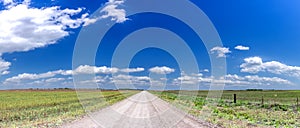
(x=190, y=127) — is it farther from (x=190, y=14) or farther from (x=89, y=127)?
(x=190, y=14)

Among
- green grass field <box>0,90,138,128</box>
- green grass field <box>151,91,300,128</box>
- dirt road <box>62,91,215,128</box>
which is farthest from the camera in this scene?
green grass field <box>0,90,138,128</box>

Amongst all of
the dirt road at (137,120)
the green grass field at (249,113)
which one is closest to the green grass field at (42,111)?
the dirt road at (137,120)

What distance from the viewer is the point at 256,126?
1908cm

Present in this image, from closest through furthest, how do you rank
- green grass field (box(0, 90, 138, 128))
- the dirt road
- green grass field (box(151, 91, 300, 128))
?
the dirt road < green grass field (box(151, 91, 300, 128)) < green grass field (box(0, 90, 138, 128))

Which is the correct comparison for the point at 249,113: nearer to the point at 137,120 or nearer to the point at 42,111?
the point at 137,120

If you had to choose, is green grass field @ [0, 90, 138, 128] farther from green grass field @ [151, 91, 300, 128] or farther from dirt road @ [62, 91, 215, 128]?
green grass field @ [151, 91, 300, 128]

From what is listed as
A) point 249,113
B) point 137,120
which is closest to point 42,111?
point 137,120

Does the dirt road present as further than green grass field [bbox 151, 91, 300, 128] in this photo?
No

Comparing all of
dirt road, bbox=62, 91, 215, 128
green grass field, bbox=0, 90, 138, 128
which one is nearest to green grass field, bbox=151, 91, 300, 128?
dirt road, bbox=62, 91, 215, 128

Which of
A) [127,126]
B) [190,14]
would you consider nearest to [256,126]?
[127,126]

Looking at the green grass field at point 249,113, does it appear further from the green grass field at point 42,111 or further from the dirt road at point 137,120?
the green grass field at point 42,111

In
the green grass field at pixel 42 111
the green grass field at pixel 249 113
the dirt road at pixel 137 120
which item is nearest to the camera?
the dirt road at pixel 137 120

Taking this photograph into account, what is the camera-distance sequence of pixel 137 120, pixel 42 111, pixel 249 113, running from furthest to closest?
pixel 42 111 → pixel 249 113 → pixel 137 120

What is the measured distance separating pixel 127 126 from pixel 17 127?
6.28 m
